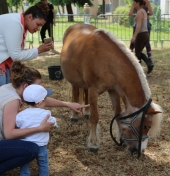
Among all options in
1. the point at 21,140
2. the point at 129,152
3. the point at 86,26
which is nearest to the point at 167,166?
the point at 129,152

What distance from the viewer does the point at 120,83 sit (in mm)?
3553

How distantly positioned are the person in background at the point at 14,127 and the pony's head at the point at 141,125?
1024mm

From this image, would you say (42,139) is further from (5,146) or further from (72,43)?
(72,43)

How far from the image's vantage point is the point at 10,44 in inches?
128

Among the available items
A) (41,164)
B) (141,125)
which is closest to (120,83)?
(141,125)

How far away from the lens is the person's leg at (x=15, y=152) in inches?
109

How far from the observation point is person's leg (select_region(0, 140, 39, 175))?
2781 mm

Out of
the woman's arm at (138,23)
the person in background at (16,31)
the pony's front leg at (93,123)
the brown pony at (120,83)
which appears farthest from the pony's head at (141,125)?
the woman's arm at (138,23)

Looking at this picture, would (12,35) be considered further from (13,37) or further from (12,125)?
(12,125)

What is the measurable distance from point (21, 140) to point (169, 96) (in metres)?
4.16

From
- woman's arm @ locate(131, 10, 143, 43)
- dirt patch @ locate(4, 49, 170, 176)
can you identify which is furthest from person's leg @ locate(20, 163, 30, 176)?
woman's arm @ locate(131, 10, 143, 43)

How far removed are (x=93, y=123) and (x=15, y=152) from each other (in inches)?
58.8

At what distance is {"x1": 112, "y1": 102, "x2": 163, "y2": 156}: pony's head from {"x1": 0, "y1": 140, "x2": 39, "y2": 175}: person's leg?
1.16 metres

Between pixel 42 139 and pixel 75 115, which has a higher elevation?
pixel 42 139
